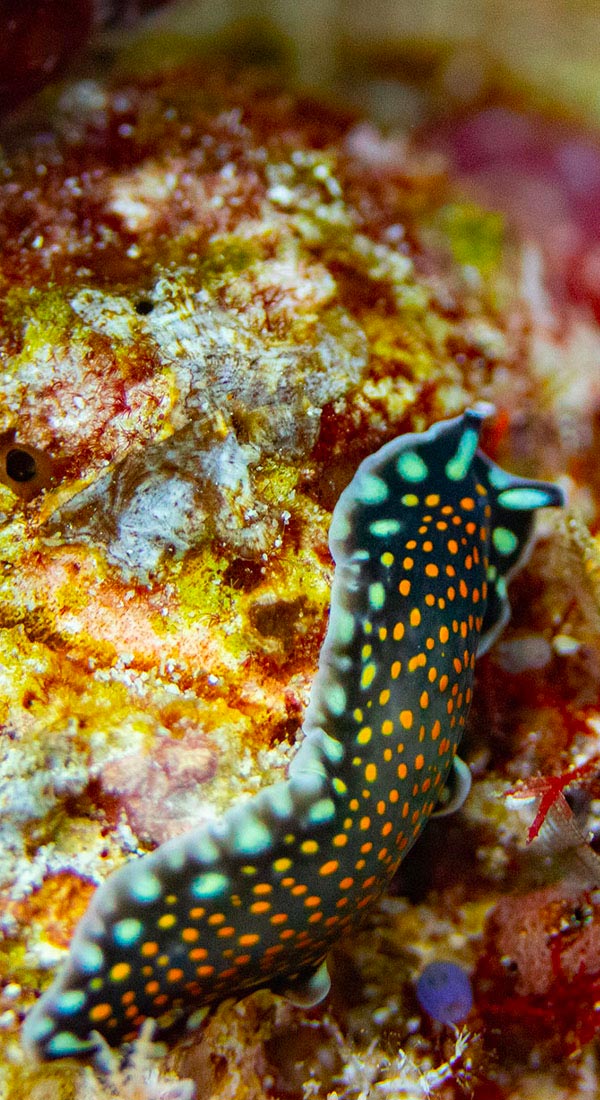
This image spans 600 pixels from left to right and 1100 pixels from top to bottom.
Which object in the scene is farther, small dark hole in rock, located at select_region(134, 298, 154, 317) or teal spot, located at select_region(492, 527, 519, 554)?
teal spot, located at select_region(492, 527, 519, 554)

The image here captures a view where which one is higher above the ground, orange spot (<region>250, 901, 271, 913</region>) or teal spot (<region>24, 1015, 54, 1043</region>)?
teal spot (<region>24, 1015, 54, 1043</region>)

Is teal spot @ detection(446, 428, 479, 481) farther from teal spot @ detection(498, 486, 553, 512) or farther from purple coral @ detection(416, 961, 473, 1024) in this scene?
purple coral @ detection(416, 961, 473, 1024)

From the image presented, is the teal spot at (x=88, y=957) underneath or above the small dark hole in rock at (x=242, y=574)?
underneath

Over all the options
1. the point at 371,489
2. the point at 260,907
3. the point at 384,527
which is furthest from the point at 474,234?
the point at 260,907

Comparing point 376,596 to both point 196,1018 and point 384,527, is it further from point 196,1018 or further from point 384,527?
point 196,1018

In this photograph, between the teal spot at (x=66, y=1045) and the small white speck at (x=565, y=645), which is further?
the small white speck at (x=565, y=645)

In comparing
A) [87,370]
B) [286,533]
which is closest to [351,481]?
[286,533]

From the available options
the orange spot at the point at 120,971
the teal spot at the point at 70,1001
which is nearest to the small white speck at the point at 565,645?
the orange spot at the point at 120,971

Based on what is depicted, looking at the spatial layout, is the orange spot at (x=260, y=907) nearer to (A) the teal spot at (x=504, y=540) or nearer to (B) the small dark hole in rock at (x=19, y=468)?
(B) the small dark hole in rock at (x=19, y=468)

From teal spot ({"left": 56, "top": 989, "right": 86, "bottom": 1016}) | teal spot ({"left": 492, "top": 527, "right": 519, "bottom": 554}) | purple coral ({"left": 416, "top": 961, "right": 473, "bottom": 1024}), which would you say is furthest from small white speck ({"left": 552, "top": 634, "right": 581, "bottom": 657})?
teal spot ({"left": 56, "top": 989, "right": 86, "bottom": 1016})
